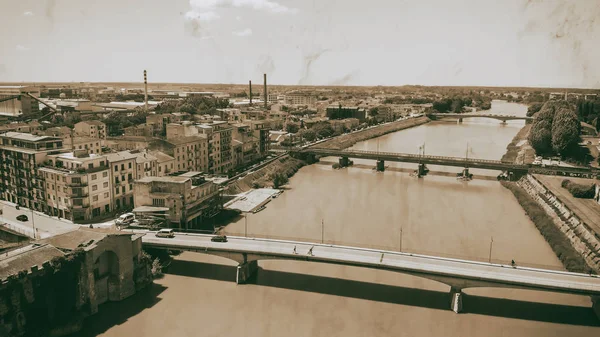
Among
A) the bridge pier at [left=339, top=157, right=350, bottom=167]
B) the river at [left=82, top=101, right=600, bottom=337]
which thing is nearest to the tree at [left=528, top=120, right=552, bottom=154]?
the river at [left=82, top=101, right=600, bottom=337]

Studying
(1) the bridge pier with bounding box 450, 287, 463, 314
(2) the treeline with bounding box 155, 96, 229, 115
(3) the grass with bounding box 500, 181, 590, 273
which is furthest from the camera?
(2) the treeline with bounding box 155, 96, 229, 115

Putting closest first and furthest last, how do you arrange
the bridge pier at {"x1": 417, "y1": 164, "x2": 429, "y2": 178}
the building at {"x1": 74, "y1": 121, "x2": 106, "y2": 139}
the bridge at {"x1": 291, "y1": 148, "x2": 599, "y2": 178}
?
the bridge at {"x1": 291, "y1": 148, "x2": 599, "y2": 178}
the bridge pier at {"x1": 417, "y1": 164, "x2": 429, "y2": 178}
the building at {"x1": 74, "y1": 121, "x2": 106, "y2": 139}

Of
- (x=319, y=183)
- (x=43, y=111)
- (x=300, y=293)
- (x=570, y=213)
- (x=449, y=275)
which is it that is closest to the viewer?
(x=449, y=275)

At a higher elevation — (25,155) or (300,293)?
(25,155)

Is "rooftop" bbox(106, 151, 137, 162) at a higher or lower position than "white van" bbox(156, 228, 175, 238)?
higher

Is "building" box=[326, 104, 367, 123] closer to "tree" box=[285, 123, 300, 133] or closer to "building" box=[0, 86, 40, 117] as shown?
"tree" box=[285, 123, 300, 133]

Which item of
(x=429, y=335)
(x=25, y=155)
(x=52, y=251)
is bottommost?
(x=429, y=335)

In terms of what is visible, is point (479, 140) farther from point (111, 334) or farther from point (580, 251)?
point (111, 334)

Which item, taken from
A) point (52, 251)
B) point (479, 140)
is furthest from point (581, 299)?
point (479, 140)
